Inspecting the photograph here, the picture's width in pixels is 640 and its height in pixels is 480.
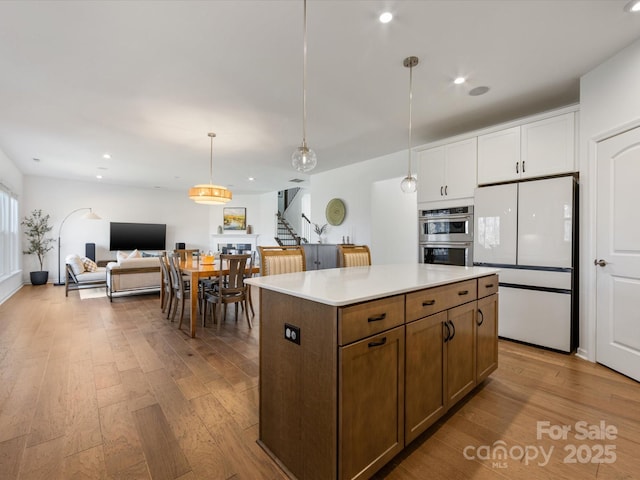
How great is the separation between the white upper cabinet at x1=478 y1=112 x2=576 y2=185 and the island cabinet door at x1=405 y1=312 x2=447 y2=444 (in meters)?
2.46

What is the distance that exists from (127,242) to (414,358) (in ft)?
30.8

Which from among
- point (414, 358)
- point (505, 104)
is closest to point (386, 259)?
point (505, 104)

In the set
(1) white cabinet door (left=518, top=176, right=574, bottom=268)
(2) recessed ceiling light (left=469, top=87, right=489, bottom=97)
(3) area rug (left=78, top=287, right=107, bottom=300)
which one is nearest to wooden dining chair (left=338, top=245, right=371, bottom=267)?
(1) white cabinet door (left=518, top=176, right=574, bottom=268)

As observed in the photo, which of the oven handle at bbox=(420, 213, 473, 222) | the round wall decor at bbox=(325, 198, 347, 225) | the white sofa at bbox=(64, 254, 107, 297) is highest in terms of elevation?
the round wall decor at bbox=(325, 198, 347, 225)

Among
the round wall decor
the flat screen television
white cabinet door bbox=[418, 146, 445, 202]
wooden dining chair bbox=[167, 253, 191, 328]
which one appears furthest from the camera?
the flat screen television

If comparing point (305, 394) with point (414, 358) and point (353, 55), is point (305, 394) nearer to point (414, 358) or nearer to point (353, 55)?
point (414, 358)

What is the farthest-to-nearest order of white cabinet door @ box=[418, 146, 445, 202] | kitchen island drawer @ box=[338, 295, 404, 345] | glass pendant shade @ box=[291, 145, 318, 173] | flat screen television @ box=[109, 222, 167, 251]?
1. flat screen television @ box=[109, 222, 167, 251]
2. white cabinet door @ box=[418, 146, 445, 202]
3. glass pendant shade @ box=[291, 145, 318, 173]
4. kitchen island drawer @ box=[338, 295, 404, 345]

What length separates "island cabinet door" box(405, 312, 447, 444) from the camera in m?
1.50

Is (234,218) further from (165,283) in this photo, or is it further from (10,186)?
(165,283)

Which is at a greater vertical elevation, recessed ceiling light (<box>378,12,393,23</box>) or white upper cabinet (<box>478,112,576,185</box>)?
recessed ceiling light (<box>378,12,393,23</box>)

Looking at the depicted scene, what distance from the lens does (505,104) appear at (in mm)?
3379

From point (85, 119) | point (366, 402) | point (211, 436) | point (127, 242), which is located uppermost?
point (85, 119)

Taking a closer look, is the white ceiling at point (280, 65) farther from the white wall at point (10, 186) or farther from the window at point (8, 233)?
the window at point (8, 233)

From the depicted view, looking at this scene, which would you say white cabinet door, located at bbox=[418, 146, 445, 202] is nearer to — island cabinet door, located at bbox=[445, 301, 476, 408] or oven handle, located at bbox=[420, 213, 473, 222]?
oven handle, located at bbox=[420, 213, 473, 222]
